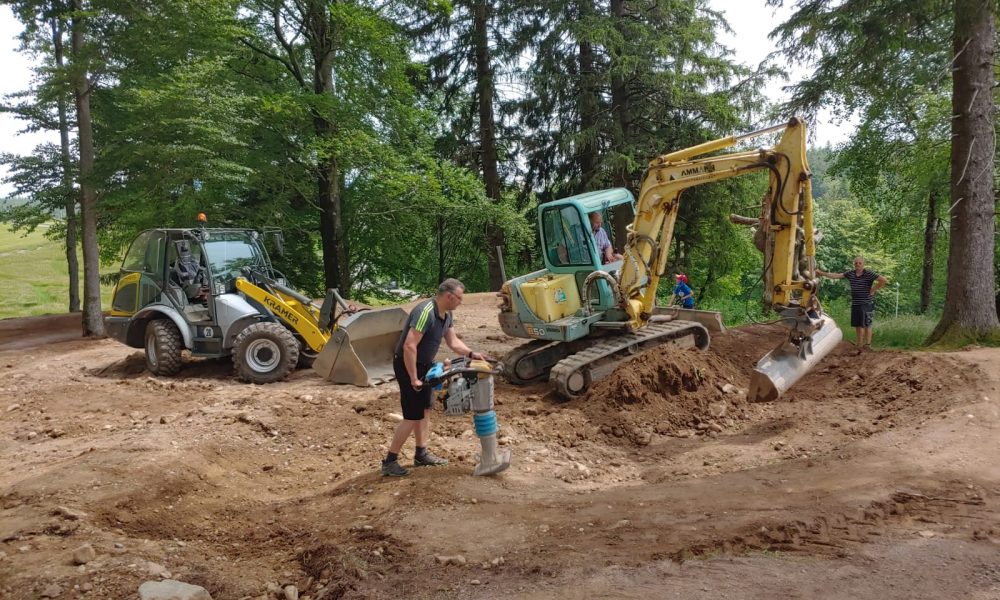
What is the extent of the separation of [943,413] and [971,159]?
549 centimetres

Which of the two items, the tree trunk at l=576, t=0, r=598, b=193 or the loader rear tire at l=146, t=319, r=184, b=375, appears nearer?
the loader rear tire at l=146, t=319, r=184, b=375

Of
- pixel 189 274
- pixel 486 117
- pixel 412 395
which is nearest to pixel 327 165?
pixel 189 274

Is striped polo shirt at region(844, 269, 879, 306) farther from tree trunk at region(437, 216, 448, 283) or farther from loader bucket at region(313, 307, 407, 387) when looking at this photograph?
tree trunk at region(437, 216, 448, 283)

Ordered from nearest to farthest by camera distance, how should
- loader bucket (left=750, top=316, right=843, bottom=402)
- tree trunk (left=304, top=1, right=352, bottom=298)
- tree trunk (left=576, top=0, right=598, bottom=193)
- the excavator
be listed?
1. loader bucket (left=750, top=316, right=843, bottom=402)
2. the excavator
3. tree trunk (left=304, top=1, right=352, bottom=298)
4. tree trunk (left=576, top=0, right=598, bottom=193)

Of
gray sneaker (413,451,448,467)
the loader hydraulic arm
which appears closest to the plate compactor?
gray sneaker (413,451,448,467)

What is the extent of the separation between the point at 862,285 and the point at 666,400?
444 cm

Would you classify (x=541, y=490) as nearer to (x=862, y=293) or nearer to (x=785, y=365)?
(x=785, y=365)

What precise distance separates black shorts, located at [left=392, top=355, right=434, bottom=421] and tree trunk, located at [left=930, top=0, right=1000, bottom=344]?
28.6ft

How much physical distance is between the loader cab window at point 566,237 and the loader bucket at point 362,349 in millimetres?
2331

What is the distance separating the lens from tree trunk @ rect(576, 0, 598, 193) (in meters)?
17.8

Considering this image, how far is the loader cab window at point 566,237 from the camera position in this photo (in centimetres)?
902

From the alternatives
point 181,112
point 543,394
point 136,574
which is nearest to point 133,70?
point 181,112

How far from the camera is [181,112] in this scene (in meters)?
12.4

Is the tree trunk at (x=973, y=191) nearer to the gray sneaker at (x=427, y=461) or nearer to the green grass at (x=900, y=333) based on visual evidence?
the green grass at (x=900, y=333)
